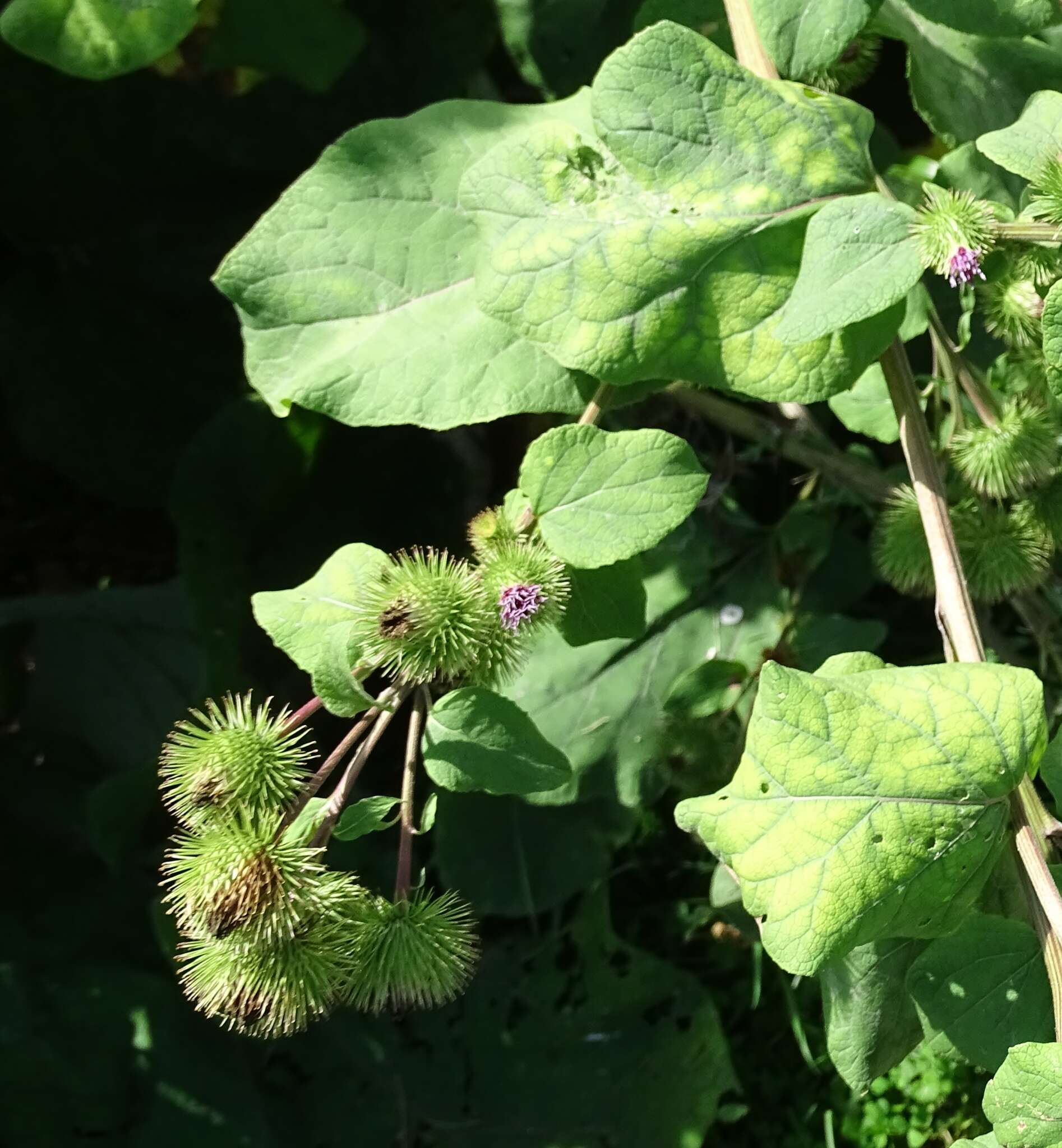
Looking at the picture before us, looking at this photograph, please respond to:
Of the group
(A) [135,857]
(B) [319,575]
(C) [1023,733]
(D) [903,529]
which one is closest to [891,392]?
(D) [903,529]

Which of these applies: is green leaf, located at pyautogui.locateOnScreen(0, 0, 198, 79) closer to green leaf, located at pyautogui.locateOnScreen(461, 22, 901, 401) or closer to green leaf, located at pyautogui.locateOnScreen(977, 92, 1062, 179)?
green leaf, located at pyautogui.locateOnScreen(461, 22, 901, 401)

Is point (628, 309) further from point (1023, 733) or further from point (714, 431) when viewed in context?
point (714, 431)

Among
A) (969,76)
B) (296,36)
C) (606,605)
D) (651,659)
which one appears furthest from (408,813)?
(296,36)

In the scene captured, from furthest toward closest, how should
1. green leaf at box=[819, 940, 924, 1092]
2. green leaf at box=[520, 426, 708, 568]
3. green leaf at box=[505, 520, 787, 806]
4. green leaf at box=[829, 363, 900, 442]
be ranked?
green leaf at box=[505, 520, 787, 806] < green leaf at box=[829, 363, 900, 442] < green leaf at box=[819, 940, 924, 1092] < green leaf at box=[520, 426, 708, 568]

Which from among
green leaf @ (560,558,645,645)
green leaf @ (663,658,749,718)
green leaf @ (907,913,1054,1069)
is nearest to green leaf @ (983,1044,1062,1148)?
green leaf @ (907,913,1054,1069)

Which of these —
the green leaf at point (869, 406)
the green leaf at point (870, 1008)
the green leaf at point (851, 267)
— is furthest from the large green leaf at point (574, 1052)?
the green leaf at point (851, 267)
